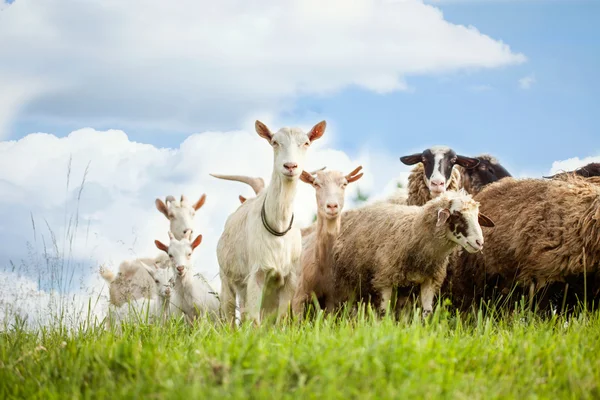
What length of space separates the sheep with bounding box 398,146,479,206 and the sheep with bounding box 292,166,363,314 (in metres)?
1.76

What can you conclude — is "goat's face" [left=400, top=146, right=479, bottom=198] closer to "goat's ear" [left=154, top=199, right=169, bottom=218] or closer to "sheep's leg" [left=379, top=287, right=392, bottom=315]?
"sheep's leg" [left=379, top=287, right=392, bottom=315]

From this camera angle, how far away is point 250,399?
4.84 metres

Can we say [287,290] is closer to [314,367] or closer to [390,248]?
[390,248]

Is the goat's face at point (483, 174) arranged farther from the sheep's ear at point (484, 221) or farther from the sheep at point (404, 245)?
the sheep's ear at point (484, 221)

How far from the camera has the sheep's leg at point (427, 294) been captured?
31.3ft

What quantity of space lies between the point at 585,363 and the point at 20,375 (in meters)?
4.13

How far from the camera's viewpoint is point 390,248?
380 inches

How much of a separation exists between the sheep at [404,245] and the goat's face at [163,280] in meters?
2.28

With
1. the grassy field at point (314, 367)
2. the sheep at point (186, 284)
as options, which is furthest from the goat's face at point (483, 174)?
the grassy field at point (314, 367)

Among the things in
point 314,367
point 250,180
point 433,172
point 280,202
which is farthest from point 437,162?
point 314,367

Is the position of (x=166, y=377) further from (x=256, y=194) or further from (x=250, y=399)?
(x=256, y=194)

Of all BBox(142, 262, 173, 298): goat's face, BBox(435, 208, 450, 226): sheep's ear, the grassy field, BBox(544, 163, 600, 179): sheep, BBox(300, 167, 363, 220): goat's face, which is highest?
BBox(544, 163, 600, 179): sheep

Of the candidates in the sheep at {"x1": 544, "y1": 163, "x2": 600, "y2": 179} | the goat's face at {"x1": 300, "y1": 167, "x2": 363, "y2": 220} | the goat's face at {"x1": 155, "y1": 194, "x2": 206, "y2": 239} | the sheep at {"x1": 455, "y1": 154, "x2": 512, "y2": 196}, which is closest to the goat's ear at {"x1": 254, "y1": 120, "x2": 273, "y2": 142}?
the goat's face at {"x1": 300, "y1": 167, "x2": 363, "y2": 220}

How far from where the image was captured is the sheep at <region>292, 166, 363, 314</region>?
9.28 m
